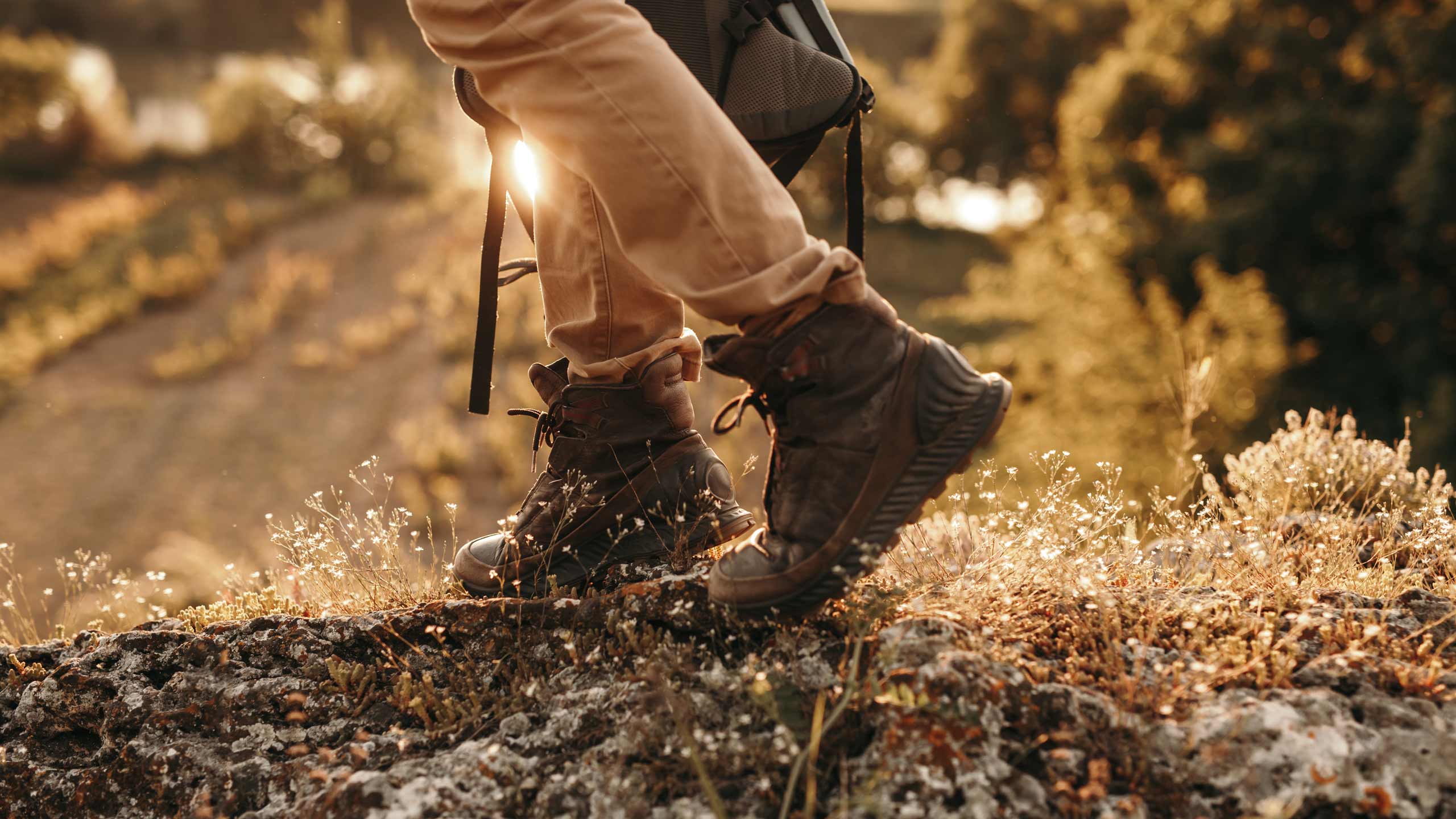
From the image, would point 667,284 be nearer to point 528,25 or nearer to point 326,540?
point 528,25

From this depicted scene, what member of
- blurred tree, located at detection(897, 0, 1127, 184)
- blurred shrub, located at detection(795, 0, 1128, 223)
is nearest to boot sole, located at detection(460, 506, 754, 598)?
blurred shrub, located at detection(795, 0, 1128, 223)

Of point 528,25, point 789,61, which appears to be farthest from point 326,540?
point 789,61

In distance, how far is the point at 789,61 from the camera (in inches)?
71.5

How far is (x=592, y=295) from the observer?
1966 mm

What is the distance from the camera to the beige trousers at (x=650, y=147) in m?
1.51

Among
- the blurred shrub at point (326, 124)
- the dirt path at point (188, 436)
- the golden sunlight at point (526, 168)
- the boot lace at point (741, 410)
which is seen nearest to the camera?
the boot lace at point (741, 410)

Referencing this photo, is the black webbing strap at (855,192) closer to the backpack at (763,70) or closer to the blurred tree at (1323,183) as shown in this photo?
the backpack at (763,70)

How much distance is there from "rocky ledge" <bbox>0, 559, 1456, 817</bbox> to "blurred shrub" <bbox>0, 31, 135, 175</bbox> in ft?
65.0

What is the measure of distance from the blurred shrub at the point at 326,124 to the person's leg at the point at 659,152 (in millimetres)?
16535

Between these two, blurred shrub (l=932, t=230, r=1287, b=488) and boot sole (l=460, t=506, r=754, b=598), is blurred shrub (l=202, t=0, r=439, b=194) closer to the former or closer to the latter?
blurred shrub (l=932, t=230, r=1287, b=488)

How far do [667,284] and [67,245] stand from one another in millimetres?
15924

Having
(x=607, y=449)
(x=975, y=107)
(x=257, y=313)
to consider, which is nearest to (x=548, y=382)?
(x=607, y=449)

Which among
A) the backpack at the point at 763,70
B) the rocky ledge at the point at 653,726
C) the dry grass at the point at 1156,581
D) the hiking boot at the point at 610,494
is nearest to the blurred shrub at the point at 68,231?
the dry grass at the point at 1156,581

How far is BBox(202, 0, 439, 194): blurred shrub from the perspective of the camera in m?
16.9
